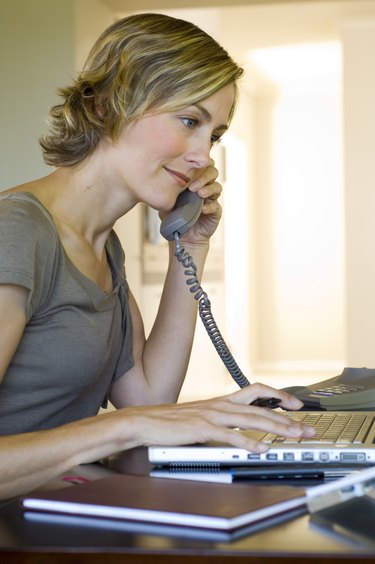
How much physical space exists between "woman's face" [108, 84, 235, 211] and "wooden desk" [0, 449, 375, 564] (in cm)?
94

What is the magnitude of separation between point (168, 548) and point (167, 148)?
989 millimetres

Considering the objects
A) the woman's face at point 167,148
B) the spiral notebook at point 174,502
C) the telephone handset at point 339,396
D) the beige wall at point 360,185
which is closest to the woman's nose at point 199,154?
the woman's face at point 167,148

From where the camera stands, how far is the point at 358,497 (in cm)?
89

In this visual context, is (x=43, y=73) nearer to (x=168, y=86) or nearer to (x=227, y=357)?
(x=227, y=357)

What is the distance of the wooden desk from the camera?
714 mm

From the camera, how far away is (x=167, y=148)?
63.8 inches

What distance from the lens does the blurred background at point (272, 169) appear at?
5.22 m

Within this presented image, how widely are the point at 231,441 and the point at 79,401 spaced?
0.64 m

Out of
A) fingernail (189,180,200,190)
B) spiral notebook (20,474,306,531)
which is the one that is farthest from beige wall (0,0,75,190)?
spiral notebook (20,474,306,531)

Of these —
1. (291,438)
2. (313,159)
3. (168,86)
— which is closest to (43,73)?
(168,86)

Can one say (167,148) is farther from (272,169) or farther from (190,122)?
(272,169)

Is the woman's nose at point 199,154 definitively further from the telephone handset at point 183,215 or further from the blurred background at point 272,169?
the blurred background at point 272,169

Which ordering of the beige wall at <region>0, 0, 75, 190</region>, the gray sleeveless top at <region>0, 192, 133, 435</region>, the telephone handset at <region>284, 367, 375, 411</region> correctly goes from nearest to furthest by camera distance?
1. the gray sleeveless top at <region>0, 192, 133, 435</region>
2. the telephone handset at <region>284, 367, 375, 411</region>
3. the beige wall at <region>0, 0, 75, 190</region>

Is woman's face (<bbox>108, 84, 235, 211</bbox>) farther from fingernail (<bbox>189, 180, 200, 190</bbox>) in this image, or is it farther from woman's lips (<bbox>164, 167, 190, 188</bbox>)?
fingernail (<bbox>189, 180, 200, 190</bbox>)
